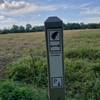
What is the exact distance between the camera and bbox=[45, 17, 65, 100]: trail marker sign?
9.48ft

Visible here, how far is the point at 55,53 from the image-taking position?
293 cm

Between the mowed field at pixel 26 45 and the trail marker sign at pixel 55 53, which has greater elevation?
the trail marker sign at pixel 55 53

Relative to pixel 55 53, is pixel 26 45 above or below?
below

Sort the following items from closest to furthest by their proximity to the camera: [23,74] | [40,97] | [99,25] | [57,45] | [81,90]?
[57,45]
[40,97]
[81,90]
[23,74]
[99,25]

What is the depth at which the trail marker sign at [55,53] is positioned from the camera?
114 inches

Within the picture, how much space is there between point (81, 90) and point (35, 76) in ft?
4.34

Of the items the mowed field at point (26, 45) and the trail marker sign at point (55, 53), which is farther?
the mowed field at point (26, 45)

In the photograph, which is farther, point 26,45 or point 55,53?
point 26,45

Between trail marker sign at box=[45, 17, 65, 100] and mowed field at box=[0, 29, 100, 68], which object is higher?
trail marker sign at box=[45, 17, 65, 100]

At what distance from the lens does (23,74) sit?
6.58 m

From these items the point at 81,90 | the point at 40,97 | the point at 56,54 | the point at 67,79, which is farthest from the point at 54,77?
the point at 67,79

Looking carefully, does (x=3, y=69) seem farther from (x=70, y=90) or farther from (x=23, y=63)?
(x=70, y=90)

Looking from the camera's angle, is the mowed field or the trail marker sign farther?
the mowed field

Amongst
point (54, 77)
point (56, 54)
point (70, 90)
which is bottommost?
point (70, 90)
